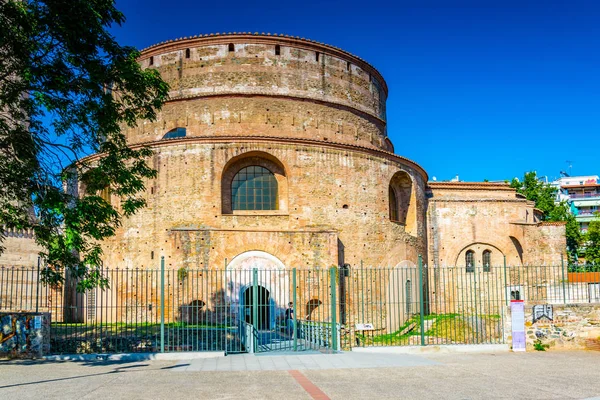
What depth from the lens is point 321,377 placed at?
33.4 feet

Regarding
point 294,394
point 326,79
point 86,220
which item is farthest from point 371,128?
point 294,394

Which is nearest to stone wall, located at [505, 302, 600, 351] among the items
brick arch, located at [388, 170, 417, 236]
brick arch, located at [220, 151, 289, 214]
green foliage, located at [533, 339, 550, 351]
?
green foliage, located at [533, 339, 550, 351]

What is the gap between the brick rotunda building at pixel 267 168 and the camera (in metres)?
20.4

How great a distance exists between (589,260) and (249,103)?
1111 inches

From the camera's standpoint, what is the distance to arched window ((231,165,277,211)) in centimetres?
2155

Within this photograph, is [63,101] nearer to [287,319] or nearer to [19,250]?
[287,319]

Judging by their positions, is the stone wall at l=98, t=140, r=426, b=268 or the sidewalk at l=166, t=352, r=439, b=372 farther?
the stone wall at l=98, t=140, r=426, b=268

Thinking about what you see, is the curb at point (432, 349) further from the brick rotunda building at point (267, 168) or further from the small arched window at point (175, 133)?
the small arched window at point (175, 133)

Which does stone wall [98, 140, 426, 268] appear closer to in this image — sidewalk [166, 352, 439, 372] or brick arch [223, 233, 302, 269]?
brick arch [223, 233, 302, 269]

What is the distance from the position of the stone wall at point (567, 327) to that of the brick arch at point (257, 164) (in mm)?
10029

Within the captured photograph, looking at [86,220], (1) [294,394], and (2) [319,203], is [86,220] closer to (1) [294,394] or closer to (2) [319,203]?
(1) [294,394]

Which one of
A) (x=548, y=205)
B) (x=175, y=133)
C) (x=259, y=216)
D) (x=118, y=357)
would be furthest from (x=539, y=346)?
(x=548, y=205)

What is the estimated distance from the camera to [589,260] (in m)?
38.8

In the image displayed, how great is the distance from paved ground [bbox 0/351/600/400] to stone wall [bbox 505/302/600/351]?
2.73 ft
